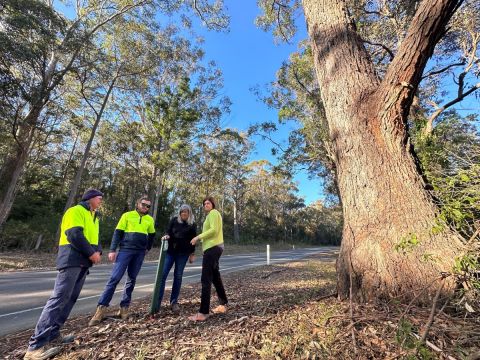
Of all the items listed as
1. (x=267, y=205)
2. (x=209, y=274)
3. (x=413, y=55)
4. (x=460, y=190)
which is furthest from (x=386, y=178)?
(x=267, y=205)

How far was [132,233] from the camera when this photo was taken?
4.22 meters

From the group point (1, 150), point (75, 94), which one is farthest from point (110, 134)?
point (1, 150)

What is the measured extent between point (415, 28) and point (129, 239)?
418 cm

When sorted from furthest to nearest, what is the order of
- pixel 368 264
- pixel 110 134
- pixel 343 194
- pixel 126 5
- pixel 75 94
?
1. pixel 110 134
2. pixel 75 94
3. pixel 126 5
4. pixel 343 194
5. pixel 368 264

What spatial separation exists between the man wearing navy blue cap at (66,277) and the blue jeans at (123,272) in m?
0.55

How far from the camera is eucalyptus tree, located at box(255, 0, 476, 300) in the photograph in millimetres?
2588

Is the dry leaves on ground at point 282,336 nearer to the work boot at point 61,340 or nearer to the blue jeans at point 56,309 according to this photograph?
the work boot at point 61,340

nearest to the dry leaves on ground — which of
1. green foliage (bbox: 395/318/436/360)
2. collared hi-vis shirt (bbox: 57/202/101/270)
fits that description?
green foliage (bbox: 395/318/436/360)

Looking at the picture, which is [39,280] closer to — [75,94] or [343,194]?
[343,194]

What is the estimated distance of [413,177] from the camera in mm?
2930

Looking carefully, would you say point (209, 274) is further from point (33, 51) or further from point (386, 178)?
point (33, 51)

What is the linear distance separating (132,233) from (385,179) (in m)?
3.30

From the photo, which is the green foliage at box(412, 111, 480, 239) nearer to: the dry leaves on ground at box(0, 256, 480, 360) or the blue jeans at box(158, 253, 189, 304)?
the dry leaves on ground at box(0, 256, 480, 360)

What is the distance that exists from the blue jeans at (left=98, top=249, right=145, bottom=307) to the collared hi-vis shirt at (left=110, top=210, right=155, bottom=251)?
90 mm
